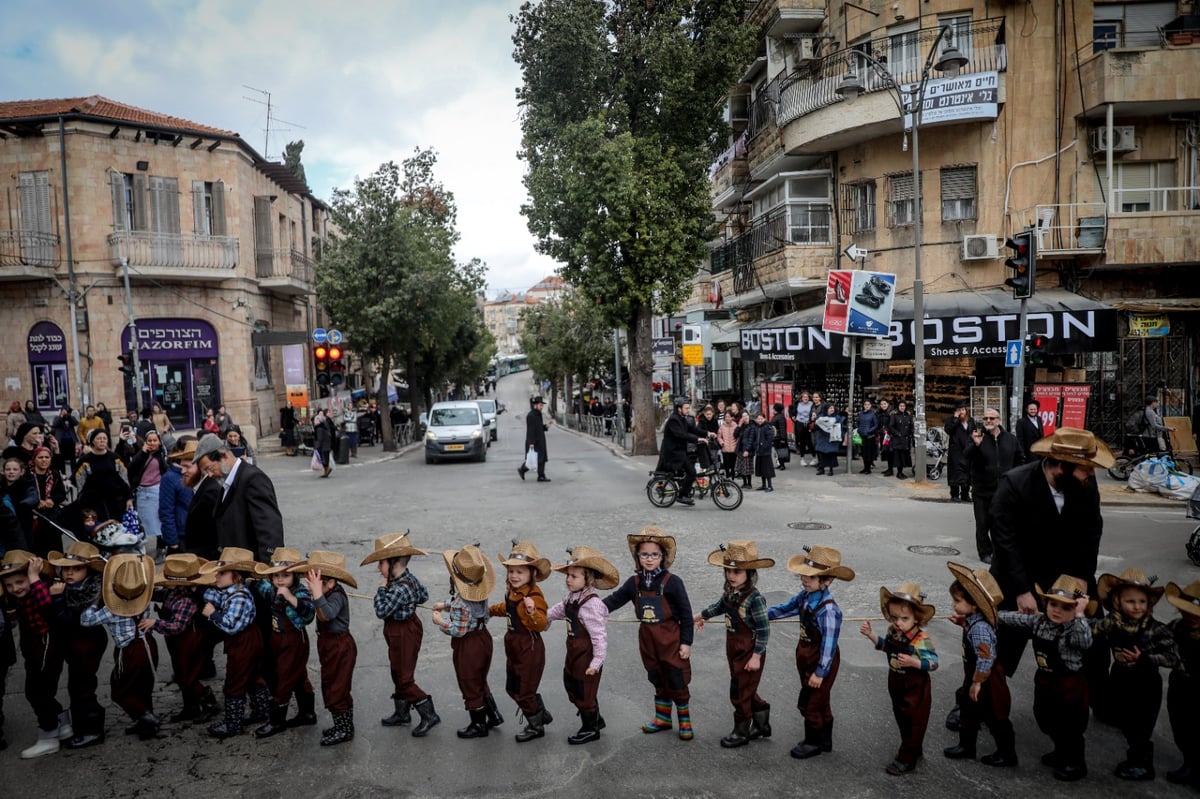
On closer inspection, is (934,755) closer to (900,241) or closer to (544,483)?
(544,483)

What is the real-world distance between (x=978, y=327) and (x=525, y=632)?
52.2ft

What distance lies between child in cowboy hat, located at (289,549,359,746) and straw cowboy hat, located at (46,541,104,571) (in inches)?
55.3

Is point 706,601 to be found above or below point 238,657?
below

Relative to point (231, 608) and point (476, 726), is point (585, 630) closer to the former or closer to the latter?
point (476, 726)

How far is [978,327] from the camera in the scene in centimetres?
1819

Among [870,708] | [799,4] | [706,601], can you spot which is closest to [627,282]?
[799,4]

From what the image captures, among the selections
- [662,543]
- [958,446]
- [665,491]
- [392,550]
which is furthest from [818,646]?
[665,491]

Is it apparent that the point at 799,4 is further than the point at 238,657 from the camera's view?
Yes

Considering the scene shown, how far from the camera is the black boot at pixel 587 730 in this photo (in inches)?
211

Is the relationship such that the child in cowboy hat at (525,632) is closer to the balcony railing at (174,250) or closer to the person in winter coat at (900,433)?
the person in winter coat at (900,433)

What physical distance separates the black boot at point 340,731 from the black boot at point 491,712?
0.91 meters

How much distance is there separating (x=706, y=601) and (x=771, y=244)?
698 inches

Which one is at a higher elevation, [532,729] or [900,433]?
[900,433]

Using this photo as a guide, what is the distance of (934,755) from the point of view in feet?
16.7
